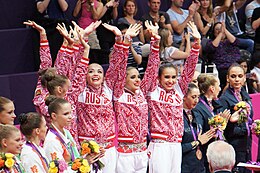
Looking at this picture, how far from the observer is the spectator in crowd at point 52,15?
12273mm

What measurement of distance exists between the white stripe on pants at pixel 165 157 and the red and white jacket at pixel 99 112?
23.6 inches

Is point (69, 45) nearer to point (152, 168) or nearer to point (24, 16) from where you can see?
point (152, 168)

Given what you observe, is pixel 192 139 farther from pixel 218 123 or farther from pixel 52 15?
pixel 52 15

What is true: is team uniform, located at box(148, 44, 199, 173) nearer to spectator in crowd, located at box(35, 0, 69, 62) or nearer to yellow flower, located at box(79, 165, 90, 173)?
yellow flower, located at box(79, 165, 90, 173)

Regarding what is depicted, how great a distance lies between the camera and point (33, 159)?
834cm

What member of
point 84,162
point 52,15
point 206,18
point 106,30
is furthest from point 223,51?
point 84,162

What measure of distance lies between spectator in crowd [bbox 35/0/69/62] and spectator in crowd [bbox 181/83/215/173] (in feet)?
8.66

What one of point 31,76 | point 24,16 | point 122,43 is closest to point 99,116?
point 122,43

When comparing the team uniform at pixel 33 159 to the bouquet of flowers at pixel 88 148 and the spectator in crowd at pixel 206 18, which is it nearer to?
the bouquet of flowers at pixel 88 148

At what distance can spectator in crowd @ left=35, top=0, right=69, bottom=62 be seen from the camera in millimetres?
12273

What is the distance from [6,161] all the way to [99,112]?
2.14 meters

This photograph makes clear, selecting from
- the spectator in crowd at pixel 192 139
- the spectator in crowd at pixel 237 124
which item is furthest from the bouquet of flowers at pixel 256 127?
the spectator in crowd at pixel 192 139

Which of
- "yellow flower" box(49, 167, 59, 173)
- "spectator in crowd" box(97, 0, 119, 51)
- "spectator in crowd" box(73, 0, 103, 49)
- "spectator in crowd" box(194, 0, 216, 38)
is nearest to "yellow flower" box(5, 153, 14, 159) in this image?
"yellow flower" box(49, 167, 59, 173)

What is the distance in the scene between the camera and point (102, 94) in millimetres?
9828
